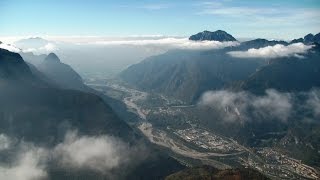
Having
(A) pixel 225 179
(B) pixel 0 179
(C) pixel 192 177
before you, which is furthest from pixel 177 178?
(B) pixel 0 179

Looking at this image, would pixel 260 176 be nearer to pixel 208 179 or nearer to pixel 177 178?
pixel 208 179

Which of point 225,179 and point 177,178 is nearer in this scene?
point 225,179

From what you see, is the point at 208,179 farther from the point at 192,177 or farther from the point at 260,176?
the point at 260,176

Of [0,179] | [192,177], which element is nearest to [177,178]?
[192,177]

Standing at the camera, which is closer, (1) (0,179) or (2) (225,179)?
(2) (225,179)

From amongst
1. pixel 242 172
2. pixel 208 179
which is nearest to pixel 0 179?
pixel 208 179

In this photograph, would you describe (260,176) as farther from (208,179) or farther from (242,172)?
(208,179)
